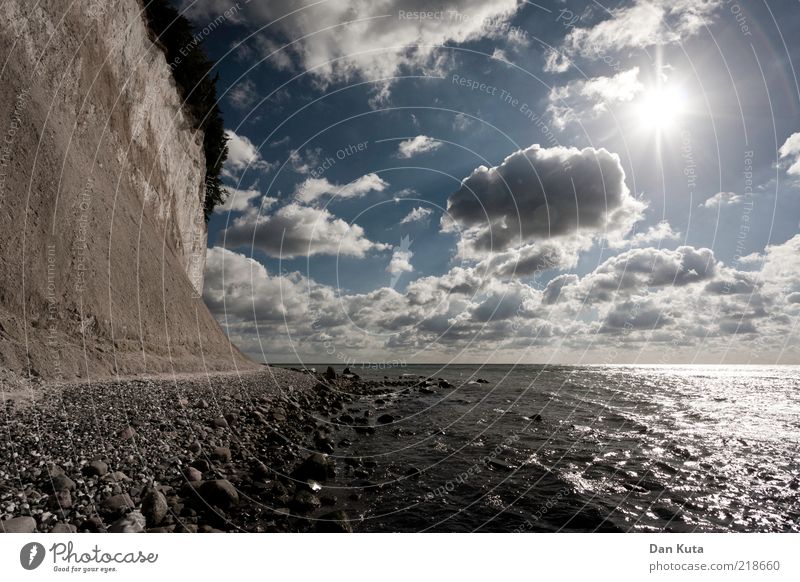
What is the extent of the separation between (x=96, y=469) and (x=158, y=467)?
3.74ft

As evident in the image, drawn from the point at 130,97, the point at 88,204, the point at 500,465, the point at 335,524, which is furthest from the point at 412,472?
the point at 130,97

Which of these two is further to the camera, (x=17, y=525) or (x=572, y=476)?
(x=572, y=476)

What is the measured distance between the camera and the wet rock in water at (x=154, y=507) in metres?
5.76

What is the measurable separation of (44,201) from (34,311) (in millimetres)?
4334

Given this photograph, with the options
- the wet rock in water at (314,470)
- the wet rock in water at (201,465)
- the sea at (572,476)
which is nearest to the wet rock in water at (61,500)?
the wet rock in water at (201,465)

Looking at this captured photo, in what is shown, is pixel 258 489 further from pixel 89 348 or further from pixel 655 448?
pixel 655 448

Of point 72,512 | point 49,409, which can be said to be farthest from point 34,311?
point 72,512

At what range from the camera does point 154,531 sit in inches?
223

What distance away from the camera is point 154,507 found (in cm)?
586

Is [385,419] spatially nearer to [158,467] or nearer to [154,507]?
[158,467]

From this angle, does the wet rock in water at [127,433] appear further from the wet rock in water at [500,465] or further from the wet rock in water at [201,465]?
the wet rock in water at [500,465]

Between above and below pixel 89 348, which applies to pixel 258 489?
below

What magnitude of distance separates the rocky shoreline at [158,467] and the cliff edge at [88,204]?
3.09m
